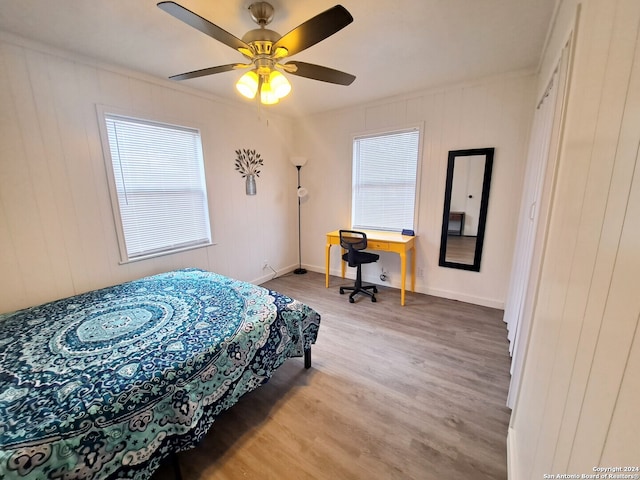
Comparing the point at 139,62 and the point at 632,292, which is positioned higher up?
the point at 139,62

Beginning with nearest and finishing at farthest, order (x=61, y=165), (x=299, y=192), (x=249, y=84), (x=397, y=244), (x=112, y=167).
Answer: (x=249, y=84)
(x=61, y=165)
(x=112, y=167)
(x=397, y=244)
(x=299, y=192)

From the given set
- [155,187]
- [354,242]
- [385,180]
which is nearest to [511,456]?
[354,242]

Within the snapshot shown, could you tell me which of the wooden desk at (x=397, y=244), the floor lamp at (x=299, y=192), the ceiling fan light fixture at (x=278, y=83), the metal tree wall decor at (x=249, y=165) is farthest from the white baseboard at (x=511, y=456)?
the metal tree wall decor at (x=249, y=165)

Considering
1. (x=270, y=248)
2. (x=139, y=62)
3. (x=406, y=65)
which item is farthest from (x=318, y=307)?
(x=139, y=62)

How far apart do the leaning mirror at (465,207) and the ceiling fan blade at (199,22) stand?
258cm

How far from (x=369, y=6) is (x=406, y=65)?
0.95 metres

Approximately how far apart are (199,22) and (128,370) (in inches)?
67.6

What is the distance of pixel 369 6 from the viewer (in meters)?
1.61

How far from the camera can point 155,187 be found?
8.84 feet

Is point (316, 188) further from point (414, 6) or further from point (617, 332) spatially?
point (617, 332)

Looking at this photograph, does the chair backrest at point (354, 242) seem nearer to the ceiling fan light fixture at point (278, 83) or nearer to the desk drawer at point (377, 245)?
the desk drawer at point (377, 245)

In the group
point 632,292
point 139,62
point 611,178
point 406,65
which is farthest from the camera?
point 406,65

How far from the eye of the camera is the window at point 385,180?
3387 millimetres

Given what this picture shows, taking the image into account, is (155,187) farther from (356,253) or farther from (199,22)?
(356,253)
